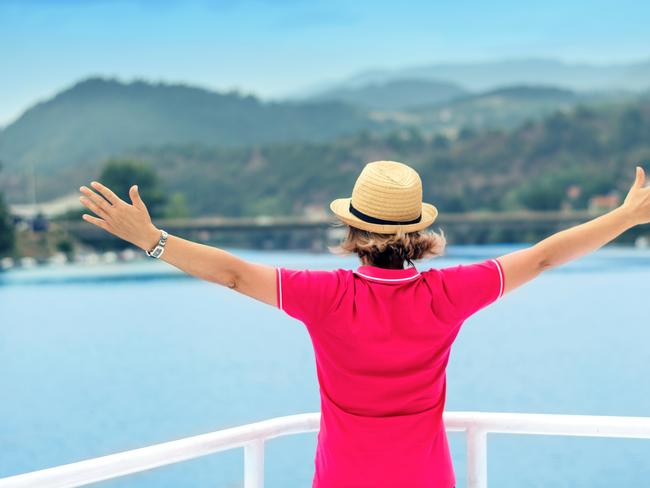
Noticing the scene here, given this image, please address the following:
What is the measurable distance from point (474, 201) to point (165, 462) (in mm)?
44168

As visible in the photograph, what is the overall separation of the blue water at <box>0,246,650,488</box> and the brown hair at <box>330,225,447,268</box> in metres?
20.7

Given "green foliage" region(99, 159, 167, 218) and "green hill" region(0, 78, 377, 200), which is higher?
"green hill" region(0, 78, 377, 200)

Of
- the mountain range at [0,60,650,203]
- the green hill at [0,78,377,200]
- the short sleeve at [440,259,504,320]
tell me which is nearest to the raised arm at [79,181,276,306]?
the short sleeve at [440,259,504,320]

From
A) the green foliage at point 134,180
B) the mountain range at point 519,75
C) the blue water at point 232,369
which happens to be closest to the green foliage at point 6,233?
the blue water at point 232,369

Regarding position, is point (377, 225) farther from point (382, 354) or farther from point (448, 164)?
point (448, 164)

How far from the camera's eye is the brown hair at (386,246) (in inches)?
43.3

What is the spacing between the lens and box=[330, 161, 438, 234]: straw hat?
1103 mm

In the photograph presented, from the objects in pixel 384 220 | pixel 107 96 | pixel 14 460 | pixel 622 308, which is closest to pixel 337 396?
pixel 384 220

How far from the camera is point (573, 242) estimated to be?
112cm

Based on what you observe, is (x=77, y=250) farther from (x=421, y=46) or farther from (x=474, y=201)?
(x=421, y=46)

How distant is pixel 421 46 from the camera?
70312 millimetres

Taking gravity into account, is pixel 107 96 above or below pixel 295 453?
above

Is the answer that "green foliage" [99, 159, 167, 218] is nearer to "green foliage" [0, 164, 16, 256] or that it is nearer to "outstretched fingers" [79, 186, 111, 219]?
"green foliage" [0, 164, 16, 256]

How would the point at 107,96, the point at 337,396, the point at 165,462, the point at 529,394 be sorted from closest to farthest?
the point at 337,396 → the point at 165,462 → the point at 529,394 → the point at 107,96
